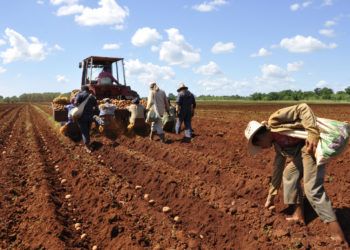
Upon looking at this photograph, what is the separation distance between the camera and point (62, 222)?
492 cm

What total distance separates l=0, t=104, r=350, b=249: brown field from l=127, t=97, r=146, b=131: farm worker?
235 cm

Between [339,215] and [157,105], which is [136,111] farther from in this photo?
[339,215]

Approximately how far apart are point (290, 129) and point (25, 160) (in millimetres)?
6436

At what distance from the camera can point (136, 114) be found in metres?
11.6

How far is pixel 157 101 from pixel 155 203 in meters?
5.31

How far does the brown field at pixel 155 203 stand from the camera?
4402 millimetres

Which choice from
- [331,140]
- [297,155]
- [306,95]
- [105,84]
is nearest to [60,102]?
[105,84]

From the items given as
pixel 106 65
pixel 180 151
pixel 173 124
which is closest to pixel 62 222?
pixel 180 151

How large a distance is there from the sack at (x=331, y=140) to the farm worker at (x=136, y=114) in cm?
784

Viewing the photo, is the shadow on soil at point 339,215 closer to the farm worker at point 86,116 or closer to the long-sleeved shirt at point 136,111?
the farm worker at point 86,116

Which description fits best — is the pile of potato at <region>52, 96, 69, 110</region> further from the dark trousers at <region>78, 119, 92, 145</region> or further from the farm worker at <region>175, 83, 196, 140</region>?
the farm worker at <region>175, 83, 196, 140</region>

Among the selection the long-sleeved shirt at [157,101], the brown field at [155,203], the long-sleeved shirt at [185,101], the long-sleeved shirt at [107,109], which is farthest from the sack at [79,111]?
the long-sleeved shirt at [185,101]

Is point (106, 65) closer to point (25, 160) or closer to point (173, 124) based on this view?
point (173, 124)

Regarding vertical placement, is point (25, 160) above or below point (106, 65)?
below
